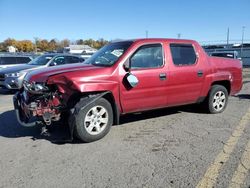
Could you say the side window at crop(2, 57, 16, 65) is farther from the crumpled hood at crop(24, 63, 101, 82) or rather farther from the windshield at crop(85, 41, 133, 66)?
the crumpled hood at crop(24, 63, 101, 82)

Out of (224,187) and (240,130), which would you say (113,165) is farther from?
(240,130)

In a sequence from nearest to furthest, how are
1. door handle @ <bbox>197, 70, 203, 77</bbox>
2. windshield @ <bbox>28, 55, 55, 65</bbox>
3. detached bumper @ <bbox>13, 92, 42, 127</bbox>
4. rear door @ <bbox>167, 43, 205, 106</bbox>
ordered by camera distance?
1. detached bumper @ <bbox>13, 92, 42, 127</bbox>
2. rear door @ <bbox>167, 43, 205, 106</bbox>
3. door handle @ <bbox>197, 70, 203, 77</bbox>
4. windshield @ <bbox>28, 55, 55, 65</bbox>

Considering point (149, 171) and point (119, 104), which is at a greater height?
point (119, 104)

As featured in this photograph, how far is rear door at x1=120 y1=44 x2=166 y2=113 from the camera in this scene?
603 centimetres

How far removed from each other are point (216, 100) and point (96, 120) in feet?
11.5

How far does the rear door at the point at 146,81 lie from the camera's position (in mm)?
6027

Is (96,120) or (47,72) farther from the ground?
(47,72)

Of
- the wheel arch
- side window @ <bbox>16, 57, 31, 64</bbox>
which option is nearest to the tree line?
side window @ <bbox>16, 57, 31, 64</bbox>

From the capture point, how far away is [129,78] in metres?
5.88

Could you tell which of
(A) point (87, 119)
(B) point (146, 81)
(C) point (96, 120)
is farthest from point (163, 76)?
(A) point (87, 119)

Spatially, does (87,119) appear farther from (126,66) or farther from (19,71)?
(19,71)

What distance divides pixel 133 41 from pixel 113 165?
9.11ft

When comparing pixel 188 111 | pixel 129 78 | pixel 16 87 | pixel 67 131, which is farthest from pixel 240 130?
pixel 16 87

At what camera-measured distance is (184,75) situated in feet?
22.4
